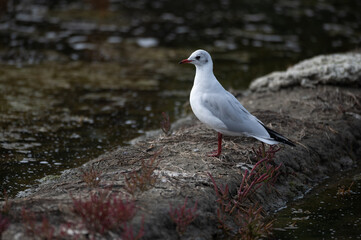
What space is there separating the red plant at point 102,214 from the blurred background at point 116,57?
86.4 inches

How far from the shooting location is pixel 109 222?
4.69m

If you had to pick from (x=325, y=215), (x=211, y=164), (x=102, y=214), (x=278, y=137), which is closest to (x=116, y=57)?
(x=211, y=164)

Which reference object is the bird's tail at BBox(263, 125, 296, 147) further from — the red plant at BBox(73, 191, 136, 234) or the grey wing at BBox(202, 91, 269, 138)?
the red plant at BBox(73, 191, 136, 234)

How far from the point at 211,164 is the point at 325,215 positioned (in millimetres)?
1410

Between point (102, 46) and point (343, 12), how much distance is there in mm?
8360

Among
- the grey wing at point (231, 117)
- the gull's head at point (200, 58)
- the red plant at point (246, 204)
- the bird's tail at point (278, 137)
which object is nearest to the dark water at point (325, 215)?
the red plant at point (246, 204)

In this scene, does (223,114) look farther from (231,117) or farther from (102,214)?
(102,214)

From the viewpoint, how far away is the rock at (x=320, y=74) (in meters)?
9.40

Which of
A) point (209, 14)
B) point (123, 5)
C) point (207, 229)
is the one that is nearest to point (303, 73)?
point (207, 229)

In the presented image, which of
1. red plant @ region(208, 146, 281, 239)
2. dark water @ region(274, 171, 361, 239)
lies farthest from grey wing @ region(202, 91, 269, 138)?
dark water @ region(274, 171, 361, 239)

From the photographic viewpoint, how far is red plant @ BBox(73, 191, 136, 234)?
466 centimetres

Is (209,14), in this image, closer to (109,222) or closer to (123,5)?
(123,5)

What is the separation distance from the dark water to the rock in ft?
9.11

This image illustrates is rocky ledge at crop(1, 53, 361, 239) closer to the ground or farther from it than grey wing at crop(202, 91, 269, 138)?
closer to the ground
